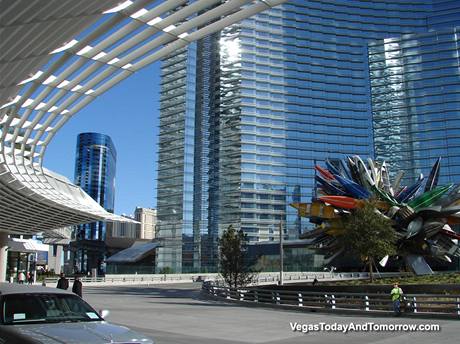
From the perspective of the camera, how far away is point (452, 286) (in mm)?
24422

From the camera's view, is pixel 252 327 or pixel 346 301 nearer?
pixel 252 327

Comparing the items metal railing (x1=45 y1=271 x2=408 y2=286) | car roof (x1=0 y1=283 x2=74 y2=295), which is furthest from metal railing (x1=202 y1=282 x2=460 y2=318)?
metal railing (x1=45 y1=271 x2=408 y2=286)

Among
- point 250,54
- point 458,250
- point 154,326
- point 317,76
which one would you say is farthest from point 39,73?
point 317,76

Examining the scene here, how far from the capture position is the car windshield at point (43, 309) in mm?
7266

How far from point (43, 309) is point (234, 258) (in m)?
26.2

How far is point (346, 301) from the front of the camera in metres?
25.4

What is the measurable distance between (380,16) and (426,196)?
11332 cm

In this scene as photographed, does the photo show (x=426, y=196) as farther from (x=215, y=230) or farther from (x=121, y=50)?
(x=215, y=230)

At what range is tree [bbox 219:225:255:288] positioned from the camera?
1298 inches

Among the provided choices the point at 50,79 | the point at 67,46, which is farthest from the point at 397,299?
the point at 50,79

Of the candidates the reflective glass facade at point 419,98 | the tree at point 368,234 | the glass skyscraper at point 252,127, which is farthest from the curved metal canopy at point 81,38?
the reflective glass facade at point 419,98

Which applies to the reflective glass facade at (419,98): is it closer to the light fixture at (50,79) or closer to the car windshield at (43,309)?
the light fixture at (50,79)

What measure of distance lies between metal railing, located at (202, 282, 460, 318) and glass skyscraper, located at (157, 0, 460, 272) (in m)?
74.3

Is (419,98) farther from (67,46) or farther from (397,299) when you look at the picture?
(67,46)
